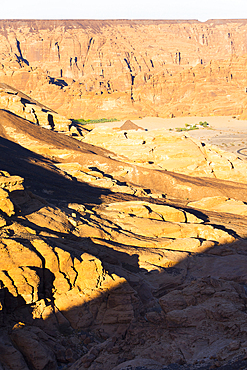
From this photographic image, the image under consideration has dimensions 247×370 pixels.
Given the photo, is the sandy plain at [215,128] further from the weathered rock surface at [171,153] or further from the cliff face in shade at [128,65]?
the weathered rock surface at [171,153]

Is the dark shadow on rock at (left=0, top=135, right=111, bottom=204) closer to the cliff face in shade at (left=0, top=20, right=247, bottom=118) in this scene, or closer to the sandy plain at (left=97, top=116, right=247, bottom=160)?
the sandy plain at (left=97, top=116, right=247, bottom=160)

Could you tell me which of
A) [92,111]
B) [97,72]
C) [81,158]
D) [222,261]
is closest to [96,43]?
[97,72]

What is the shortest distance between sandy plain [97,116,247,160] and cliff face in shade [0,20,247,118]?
439 cm

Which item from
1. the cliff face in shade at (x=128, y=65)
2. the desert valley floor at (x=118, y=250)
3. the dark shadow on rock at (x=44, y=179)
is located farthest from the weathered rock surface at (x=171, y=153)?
the cliff face in shade at (x=128, y=65)

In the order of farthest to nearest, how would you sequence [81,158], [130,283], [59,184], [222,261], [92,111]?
[92,111] < [81,158] < [59,184] < [222,261] < [130,283]

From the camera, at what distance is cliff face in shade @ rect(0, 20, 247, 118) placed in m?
73.9

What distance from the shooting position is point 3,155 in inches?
925

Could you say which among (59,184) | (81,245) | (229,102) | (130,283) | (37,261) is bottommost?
(229,102)

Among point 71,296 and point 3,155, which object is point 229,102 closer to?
point 3,155

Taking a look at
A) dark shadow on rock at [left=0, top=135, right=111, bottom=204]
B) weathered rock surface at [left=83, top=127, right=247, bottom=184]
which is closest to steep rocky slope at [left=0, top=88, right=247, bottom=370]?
dark shadow on rock at [left=0, top=135, right=111, bottom=204]

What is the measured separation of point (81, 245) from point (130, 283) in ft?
5.98

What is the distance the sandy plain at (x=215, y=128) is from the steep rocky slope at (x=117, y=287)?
27815mm

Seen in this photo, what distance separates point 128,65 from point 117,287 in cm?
11875

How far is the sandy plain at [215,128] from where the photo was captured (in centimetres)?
4719
